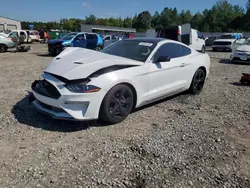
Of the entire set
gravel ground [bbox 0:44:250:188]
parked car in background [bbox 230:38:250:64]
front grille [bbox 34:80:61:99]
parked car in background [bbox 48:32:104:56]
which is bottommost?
gravel ground [bbox 0:44:250:188]

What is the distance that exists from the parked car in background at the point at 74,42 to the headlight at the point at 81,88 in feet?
42.2

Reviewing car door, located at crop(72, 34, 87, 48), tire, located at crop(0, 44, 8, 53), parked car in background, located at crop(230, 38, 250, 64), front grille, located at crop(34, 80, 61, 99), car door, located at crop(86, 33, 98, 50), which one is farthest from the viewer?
tire, located at crop(0, 44, 8, 53)

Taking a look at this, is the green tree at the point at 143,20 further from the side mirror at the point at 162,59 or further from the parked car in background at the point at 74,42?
the side mirror at the point at 162,59

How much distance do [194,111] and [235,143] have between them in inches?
55.5

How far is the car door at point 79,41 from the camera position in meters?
16.4

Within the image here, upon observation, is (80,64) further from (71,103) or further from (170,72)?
(170,72)

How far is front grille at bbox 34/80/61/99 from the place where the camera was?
12.4 ft

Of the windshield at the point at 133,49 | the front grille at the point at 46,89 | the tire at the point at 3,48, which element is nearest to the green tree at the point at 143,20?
the tire at the point at 3,48

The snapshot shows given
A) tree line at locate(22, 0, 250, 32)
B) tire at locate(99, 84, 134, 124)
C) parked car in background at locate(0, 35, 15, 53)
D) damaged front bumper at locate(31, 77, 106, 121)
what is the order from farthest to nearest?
tree line at locate(22, 0, 250, 32), parked car in background at locate(0, 35, 15, 53), tire at locate(99, 84, 134, 124), damaged front bumper at locate(31, 77, 106, 121)

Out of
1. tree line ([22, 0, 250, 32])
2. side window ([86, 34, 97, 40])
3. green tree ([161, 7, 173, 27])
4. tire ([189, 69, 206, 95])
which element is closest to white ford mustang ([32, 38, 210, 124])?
tire ([189, 69, 206, 95])

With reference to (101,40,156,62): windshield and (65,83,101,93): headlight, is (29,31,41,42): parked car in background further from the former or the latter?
(65,83,101,93): headlight

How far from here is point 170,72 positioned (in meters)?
5.00

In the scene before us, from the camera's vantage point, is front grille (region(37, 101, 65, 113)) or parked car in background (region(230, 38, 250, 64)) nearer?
front grille (region(37, 101, 65, 113))

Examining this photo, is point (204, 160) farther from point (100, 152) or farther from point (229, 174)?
point (100, 152)
